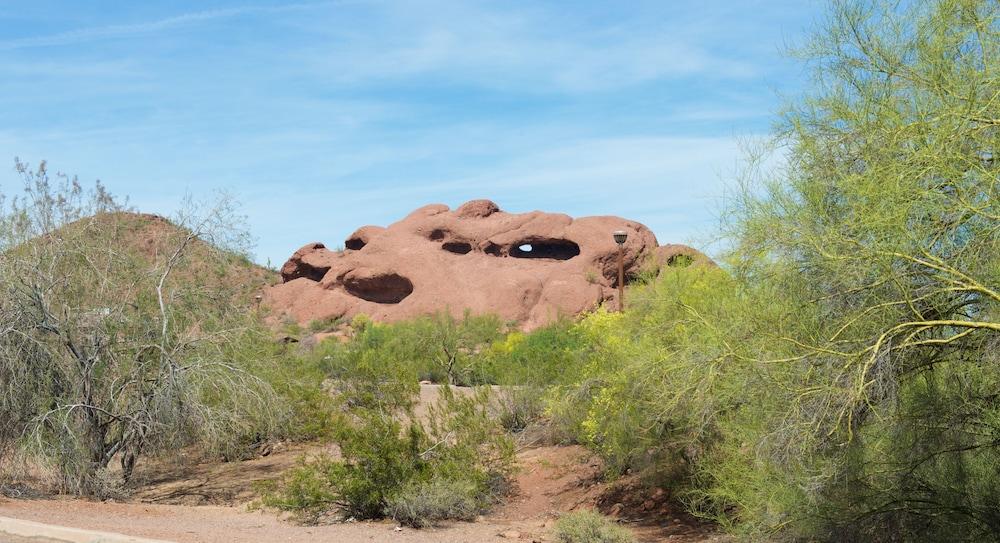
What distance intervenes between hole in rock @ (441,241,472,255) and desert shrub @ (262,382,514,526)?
2057 inches

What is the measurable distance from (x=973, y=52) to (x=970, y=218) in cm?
186

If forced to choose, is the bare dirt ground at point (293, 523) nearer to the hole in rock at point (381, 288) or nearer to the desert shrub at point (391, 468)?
the desert shrub at point (391, 468)

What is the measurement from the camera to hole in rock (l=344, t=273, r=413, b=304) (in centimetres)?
6800

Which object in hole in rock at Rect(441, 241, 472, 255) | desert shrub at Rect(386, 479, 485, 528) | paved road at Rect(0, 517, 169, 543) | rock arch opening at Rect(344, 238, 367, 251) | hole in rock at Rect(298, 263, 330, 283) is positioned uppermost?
rock arch opening at Rect(344, 238, 367, 251)

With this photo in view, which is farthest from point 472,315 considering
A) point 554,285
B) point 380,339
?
point 380,339

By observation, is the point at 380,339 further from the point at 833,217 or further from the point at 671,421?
the point at 833,217

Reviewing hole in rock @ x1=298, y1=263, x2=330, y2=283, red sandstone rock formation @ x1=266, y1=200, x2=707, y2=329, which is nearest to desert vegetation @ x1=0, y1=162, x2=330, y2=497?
red sandstone rock formation @ x1=266, y1=200, x2=707, y2=329

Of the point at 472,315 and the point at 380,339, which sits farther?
the point at 472,315

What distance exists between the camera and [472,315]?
61594mm

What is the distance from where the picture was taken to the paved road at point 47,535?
1123 cm

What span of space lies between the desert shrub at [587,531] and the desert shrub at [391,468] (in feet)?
7.25

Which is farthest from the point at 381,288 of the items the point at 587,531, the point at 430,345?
the point at 587,531

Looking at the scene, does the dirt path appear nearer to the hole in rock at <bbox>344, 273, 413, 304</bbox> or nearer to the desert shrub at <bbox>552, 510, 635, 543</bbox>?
the desert shrub at <bbox>552, 510, 635, 543</bbox>

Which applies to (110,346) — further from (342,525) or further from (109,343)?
(342,525)
